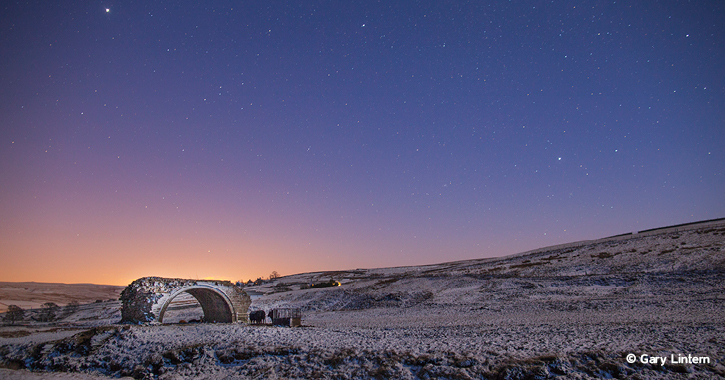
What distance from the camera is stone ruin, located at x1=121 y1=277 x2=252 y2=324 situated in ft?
Result: 83.4

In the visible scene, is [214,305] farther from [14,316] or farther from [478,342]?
[14,316]

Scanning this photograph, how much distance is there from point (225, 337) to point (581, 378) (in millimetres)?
20320

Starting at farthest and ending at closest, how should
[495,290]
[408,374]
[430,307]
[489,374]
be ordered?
[495,290] → [430,307] → [408,374] → [489,374]

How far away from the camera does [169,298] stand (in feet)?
88.1

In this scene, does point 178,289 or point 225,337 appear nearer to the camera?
point 225,337

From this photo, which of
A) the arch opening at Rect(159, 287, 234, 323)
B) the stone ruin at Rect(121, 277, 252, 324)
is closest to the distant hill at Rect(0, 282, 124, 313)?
the arch opening at Rect(159, 287, 234, 323)

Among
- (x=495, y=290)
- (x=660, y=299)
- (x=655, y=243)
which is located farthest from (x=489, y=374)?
(x=655, y=243)

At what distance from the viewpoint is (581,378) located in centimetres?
1301

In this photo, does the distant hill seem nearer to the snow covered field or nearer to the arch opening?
the arch opening

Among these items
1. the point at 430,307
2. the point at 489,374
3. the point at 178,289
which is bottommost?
the point at 430,307

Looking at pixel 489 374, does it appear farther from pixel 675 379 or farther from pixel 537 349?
pixel 675 379

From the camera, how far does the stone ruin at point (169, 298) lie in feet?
83.4

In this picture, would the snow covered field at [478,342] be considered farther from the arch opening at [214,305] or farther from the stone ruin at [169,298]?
the arch opening at [214,305]

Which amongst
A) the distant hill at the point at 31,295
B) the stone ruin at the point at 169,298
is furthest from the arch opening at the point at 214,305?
the distant hill at the point at 31,295
